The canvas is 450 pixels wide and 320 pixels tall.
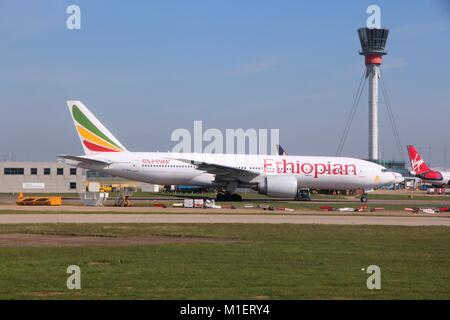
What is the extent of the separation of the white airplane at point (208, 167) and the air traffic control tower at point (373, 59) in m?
119

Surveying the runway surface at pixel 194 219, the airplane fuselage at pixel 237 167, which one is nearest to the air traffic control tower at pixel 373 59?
the airplane fuselage at pixel 237 167

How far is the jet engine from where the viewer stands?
54.6m

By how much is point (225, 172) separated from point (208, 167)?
1484 millimetres

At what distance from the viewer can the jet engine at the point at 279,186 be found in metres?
54.6

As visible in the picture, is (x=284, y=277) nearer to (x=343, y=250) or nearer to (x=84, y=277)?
(x=84, y=277)

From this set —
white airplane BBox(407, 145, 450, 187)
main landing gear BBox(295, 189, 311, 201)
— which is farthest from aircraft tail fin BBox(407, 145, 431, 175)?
main landing gear BBox(295, 189, 311, 201)

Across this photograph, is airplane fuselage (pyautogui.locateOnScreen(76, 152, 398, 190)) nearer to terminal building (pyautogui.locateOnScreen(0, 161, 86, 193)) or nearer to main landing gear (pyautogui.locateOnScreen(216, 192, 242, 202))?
main landing gear (pyautogui.locateOnScreen(216, 192, 242, 202))

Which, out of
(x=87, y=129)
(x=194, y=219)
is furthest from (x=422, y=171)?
(x=194, y=219)

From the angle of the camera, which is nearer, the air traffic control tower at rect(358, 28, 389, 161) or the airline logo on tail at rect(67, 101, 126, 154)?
the airline logo on tail at rect(67, 101, 126, 154)

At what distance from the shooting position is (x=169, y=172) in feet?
188

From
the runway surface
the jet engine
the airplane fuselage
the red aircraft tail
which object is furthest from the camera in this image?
the red aircraft tail

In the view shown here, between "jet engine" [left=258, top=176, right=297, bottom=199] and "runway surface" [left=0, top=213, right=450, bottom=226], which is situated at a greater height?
"jet engine" [left=258, top=176, right=297, bottom=199]

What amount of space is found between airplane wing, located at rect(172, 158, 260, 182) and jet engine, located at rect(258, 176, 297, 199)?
1740mm

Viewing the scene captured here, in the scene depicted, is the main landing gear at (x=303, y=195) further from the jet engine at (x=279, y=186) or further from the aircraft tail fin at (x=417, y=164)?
the aircraft tail fin at (x=417, y=164)
